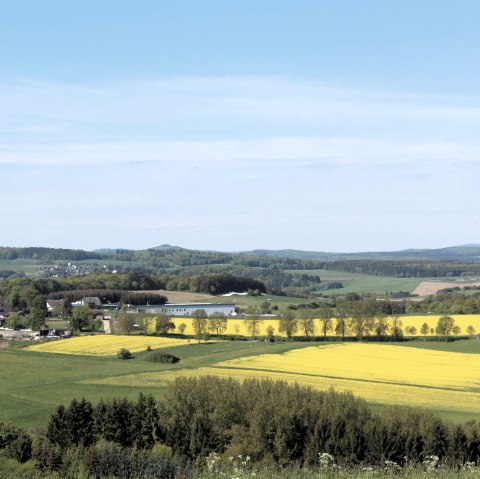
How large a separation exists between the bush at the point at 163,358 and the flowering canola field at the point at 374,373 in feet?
19.4

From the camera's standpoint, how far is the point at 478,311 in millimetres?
115438

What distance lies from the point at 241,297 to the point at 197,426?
112 m

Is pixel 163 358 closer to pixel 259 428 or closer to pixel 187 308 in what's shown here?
pixel 259 428

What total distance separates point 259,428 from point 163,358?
37761mm

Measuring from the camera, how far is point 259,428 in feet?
129

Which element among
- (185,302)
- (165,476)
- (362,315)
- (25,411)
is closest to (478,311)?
(362,315)

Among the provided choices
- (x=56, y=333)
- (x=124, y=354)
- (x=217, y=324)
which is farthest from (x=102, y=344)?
(x=56, y=333)

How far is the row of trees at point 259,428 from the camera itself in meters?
37.6

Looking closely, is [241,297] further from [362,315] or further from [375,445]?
[375,445]

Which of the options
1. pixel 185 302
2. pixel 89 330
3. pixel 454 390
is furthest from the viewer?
pixel 185 302

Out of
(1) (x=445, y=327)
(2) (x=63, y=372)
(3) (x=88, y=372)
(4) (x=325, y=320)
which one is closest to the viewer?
(3) (x=88, y=372)

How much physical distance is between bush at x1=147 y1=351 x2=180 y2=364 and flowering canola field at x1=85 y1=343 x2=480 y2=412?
19.4 feet

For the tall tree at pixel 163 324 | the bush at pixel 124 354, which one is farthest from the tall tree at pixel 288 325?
the bush at pixel 124 354

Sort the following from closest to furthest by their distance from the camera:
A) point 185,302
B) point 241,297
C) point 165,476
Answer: point 165,476 → point 185,302 → point 241,297
